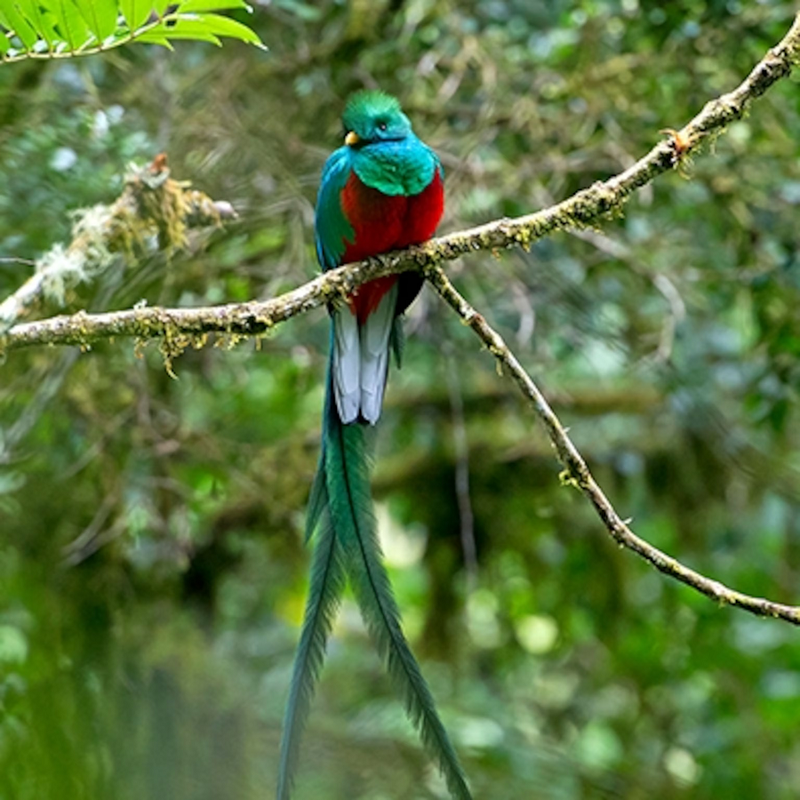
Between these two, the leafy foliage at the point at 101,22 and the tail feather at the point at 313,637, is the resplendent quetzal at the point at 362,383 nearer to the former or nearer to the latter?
the tail feather at the point at 313,637

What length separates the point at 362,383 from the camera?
84.0 inches

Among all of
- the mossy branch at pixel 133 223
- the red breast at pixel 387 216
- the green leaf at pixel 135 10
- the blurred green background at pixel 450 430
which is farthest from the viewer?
the blurred green background at pixel 450 430

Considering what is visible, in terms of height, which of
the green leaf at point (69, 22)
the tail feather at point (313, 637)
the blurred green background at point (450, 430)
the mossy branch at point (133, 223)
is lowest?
the blurred green background at point (450, 430)

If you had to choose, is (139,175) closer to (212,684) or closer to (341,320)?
(341,320)

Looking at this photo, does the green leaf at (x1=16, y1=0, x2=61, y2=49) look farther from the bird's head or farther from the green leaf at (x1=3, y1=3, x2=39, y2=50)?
the bird's head

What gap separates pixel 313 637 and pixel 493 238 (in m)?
0.67

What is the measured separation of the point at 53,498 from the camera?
9.76 ft

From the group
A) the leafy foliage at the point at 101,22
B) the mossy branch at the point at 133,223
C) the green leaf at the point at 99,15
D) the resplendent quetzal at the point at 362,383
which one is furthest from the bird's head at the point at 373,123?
the green leaf at the point at 99,15

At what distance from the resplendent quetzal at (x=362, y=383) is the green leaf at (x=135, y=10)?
1.83 feet

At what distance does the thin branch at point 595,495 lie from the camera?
1.54 metres

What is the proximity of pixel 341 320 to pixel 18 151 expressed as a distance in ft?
3.52

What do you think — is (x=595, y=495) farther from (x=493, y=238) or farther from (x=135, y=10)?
(x=135, y=10)

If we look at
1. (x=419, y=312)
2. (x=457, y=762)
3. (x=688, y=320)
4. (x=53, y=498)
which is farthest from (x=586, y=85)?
(x=457, y=762)

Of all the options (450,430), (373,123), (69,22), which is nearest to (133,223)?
(373,123)
